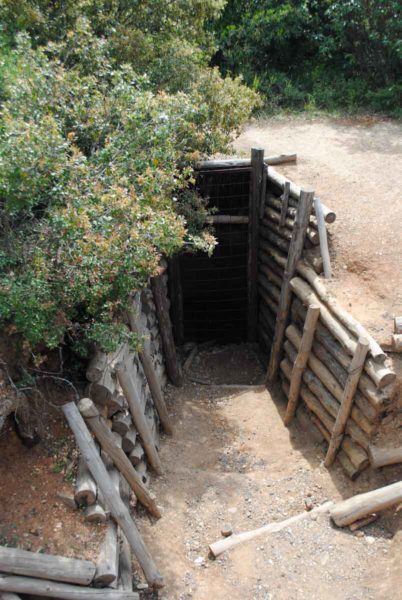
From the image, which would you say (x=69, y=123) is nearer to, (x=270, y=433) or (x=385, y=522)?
(x=270, y=433)

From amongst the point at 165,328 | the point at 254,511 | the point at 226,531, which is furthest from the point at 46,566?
the point at 165,328

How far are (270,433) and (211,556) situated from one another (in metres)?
3.15

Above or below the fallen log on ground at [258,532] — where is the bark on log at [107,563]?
above

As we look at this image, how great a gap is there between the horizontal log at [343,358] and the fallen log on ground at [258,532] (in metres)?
1.56

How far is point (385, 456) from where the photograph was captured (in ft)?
25.6

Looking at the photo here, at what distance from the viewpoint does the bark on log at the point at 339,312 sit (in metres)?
7.55

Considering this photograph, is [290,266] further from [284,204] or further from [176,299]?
Result: [176,299]

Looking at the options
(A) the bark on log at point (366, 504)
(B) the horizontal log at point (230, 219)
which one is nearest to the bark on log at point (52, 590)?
(A) the bark on log at point (366, 504)

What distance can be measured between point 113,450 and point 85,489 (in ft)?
2.17

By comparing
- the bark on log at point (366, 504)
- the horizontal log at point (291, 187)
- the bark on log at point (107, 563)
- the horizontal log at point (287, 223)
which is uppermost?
the horizontal log at point (291, 187)

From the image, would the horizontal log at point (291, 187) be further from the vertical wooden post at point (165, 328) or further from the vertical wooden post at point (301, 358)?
the vertical wooden post at point (165, 328)

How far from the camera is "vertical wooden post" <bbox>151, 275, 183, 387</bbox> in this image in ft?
32.9

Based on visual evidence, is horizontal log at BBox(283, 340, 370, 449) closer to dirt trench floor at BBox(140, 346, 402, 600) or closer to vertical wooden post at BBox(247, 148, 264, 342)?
dirt trench floor at BBox(140, 346, 402, 600)

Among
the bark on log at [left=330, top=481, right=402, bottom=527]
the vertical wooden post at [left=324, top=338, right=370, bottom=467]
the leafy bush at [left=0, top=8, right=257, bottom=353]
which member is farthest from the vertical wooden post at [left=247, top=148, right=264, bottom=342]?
the bark on log at [left=330, top=481, right=402, bottom=527]
